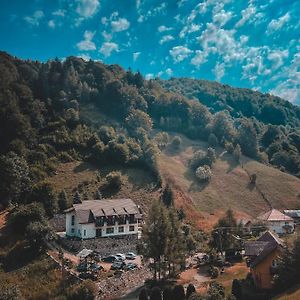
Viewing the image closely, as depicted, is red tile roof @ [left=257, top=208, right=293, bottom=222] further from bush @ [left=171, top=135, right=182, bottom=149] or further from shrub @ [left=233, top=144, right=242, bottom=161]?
bush @ [left=171, top=135, right=182, bottom=149]

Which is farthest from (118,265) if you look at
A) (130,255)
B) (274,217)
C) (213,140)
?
(213,140)

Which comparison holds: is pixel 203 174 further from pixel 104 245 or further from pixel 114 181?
pixel 104 245

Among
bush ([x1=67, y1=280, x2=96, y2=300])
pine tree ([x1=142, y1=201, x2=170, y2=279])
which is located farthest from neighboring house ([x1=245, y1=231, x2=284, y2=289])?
bush ([x1=67, y1=280, x2=96, y2=300])

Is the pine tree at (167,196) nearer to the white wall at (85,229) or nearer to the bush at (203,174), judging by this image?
the bush at (203,174)

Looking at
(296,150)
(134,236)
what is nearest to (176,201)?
(134,236)

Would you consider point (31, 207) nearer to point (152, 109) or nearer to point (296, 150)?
point (152, 109)
